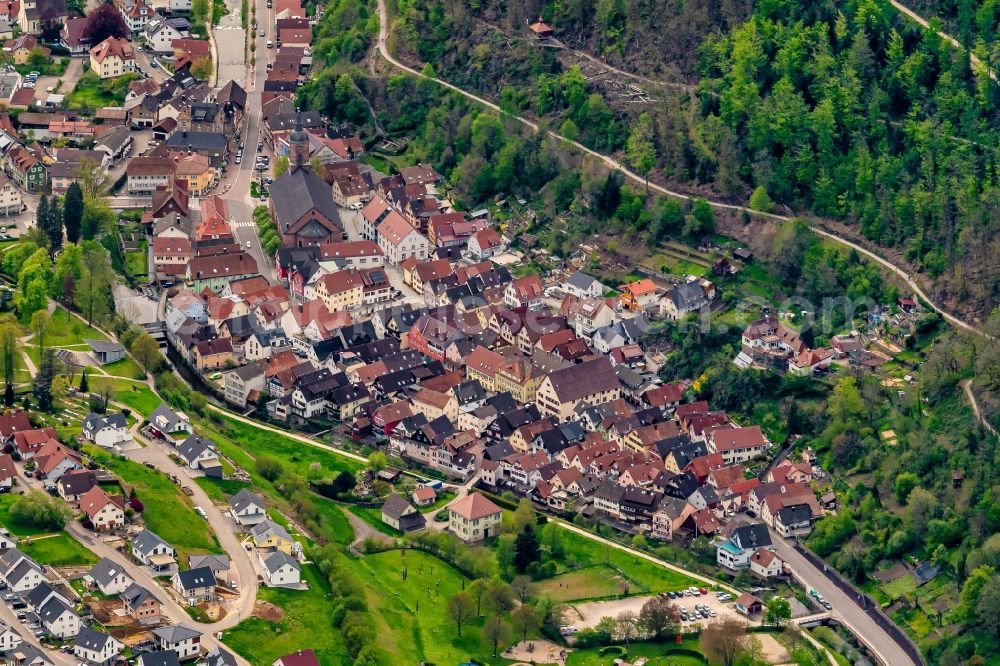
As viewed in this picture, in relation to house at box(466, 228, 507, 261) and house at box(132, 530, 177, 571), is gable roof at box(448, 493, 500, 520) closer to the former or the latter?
house at box(132, 530, 177, 571)

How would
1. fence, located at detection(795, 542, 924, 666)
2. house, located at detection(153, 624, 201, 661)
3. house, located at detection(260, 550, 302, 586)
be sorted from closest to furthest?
1. house, located at detection(153, 624, 201, 661)
2. house, located at detection(260, 550, 302, 586)
3. fence, located at detection(795, 542, 924, 666)

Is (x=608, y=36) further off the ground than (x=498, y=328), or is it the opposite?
(x=608, y=36)

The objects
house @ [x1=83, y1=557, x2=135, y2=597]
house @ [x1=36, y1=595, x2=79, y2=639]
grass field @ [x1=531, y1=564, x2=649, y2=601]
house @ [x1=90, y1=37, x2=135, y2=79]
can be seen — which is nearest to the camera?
house @ [x1=36, y1=595, x2=79, y2=639]

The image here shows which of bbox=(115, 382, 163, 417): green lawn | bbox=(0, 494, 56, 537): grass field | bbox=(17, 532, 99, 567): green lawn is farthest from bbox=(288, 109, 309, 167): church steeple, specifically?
bbox=(17, 532, 99, 567): green lawn

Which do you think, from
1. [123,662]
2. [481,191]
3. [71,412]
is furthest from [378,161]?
[123,662]

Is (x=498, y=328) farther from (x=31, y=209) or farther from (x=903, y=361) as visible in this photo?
(x=31, y=209)

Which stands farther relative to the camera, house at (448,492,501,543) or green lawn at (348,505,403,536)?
green lawn at (348,505,403,536)

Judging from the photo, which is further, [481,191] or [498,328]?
[481,191]
